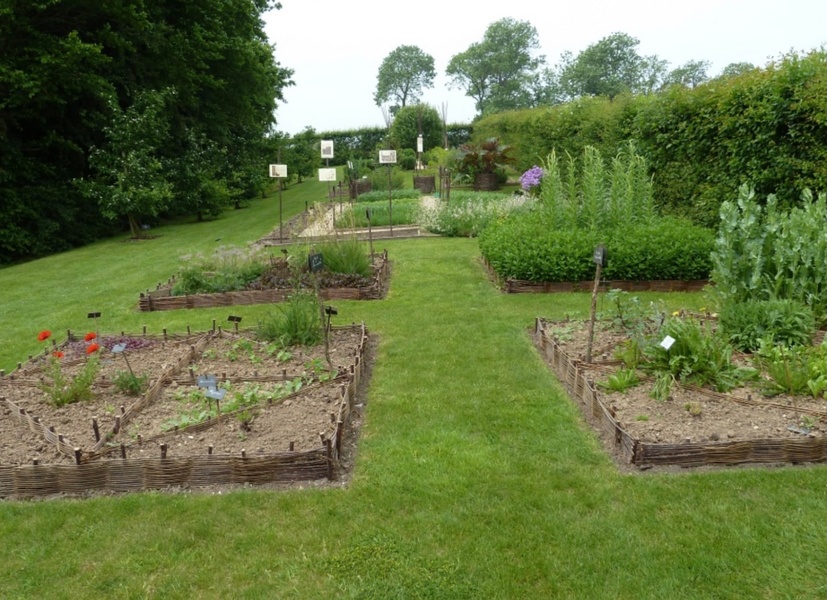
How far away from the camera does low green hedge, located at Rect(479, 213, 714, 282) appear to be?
6.92 meters

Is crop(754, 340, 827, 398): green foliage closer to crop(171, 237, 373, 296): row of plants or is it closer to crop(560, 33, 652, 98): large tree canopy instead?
crop(171, 237, 373, 296): row of plants

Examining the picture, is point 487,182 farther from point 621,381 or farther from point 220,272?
point 621,381

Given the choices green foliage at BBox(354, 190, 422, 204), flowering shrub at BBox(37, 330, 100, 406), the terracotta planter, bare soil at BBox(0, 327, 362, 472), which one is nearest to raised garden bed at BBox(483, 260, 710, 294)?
bare soil at BBox(0, 327, 362, 472)

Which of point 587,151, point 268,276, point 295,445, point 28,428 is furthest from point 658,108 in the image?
point 28,428

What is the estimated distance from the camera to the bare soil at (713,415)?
3518mm

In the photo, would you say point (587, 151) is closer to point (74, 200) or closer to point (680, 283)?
point (680, 283)

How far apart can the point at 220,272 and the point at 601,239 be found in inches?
179

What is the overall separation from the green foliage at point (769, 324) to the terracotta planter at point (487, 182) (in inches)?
577

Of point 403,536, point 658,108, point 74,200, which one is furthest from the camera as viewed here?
point 74,200

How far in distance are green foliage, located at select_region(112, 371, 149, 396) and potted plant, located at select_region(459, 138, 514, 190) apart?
51.8 ft

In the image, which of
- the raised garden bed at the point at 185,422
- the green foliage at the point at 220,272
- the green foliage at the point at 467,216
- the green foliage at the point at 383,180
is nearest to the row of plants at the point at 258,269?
the green foliage at the point at 220,272

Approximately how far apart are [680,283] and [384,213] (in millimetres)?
7756

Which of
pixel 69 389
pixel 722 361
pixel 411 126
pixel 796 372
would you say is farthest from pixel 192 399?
pixel 411 126

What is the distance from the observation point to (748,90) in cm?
704
